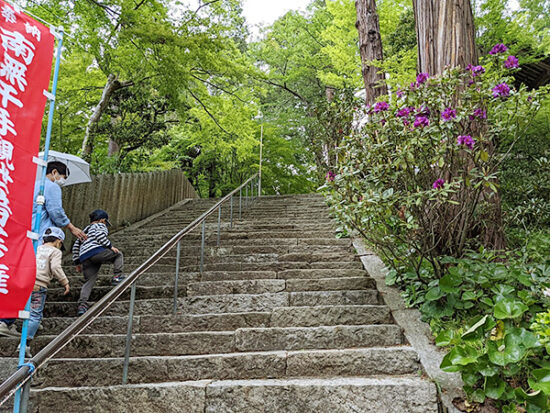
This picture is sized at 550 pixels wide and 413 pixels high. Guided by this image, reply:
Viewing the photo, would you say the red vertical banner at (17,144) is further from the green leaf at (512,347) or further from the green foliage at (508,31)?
the green foliage at (508,31)

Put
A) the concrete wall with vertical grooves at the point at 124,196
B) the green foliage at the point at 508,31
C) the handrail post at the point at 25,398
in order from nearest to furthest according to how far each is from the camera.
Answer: the handrail post at the point at 25,398 → the concrete wall with vertical grooves at the point at 124,196 → the green foliage at the point at 508,31

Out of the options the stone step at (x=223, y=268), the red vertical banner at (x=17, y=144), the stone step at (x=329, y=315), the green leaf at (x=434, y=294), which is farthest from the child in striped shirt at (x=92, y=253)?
the green leaf at (x=434, y=294)

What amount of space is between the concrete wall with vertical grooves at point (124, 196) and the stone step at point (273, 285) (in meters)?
3.40

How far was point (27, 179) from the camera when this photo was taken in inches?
93.2

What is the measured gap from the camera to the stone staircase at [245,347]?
248 cm

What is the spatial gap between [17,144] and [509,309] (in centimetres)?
316

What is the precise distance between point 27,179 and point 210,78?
7.72 meters

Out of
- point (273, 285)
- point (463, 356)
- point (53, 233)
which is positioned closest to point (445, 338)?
point (463, 356)

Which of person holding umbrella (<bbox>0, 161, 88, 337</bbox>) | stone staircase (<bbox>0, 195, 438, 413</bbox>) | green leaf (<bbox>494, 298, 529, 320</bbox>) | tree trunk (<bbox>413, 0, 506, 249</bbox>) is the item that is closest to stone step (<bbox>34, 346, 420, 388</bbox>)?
stone staircase (<bbox>0, 195, 438, 413</bbox>)

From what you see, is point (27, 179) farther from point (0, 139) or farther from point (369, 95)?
point (369, 95)

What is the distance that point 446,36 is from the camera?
3.87 meters

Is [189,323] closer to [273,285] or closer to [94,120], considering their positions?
[273,285]

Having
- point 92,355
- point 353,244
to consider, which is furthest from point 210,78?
point 92,355

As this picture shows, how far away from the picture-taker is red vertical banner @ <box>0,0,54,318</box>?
222 centimetres
